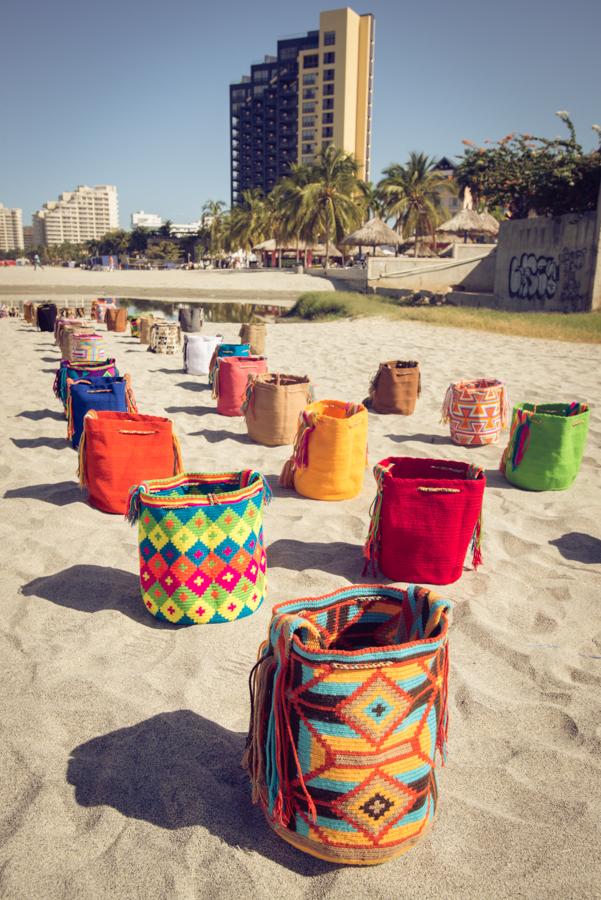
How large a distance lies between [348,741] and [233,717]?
0.86m

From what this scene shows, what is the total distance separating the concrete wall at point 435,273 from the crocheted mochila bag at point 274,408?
23270mm

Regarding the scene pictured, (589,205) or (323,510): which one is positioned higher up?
(589,205)

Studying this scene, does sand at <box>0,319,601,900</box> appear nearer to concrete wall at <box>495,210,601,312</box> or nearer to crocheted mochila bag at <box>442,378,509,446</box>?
crocheted mochila bag at <box>442,378,509,446</box>

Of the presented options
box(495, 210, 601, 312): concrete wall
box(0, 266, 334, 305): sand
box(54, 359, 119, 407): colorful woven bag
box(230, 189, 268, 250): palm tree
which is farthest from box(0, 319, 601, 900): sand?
box(230, 189, 268, 250): palm tree

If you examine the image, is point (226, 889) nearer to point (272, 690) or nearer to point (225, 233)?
point (272, 690)

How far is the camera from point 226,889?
1.92 metres

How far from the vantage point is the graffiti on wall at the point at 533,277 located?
20641mm

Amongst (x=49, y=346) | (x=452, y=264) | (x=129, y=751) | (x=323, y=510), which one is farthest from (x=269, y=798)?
(x=452, y=264)

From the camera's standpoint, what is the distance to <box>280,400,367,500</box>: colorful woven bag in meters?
4.92

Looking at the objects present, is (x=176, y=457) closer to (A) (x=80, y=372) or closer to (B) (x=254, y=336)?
(A) (x=80, y=372)

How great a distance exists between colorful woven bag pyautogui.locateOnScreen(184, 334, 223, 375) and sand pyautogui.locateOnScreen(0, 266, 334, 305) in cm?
2264

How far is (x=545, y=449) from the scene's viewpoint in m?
5.23

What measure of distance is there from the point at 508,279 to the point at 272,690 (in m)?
23.2

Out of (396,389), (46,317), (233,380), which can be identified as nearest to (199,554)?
(233,380)
